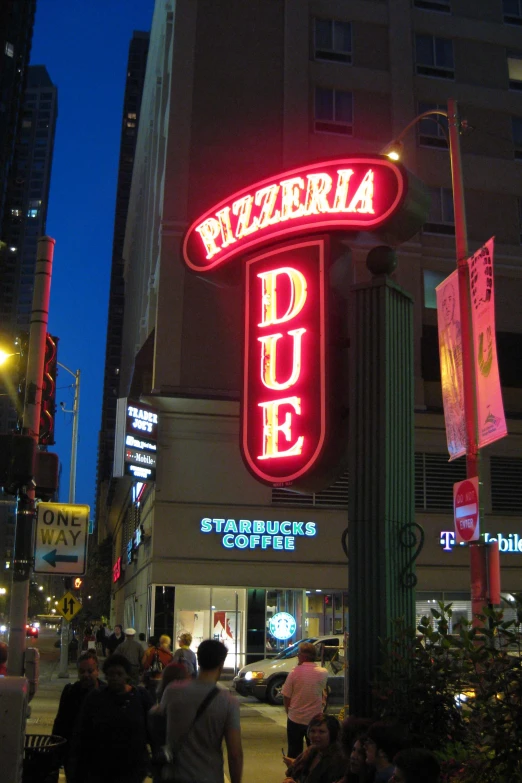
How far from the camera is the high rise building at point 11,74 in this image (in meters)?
118

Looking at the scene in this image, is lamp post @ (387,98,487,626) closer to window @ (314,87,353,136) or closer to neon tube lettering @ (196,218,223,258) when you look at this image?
neon tube lettering @ (196,218,223,258)

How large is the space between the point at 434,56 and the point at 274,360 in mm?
26164

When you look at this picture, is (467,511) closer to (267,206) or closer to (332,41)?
(267,206)

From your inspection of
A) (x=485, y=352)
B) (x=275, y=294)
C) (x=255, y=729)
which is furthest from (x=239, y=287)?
(x=275, y=294)

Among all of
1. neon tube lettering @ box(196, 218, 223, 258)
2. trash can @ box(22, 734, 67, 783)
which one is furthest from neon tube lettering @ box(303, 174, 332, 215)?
trash can @ box(22, 734, 67, 783)

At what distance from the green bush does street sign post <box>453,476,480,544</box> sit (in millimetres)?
5293

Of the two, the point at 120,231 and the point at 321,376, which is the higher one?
the point at 120,231

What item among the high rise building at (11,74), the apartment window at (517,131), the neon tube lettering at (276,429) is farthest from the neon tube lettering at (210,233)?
the high rise building at (11,74)

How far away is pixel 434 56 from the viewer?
110 feet

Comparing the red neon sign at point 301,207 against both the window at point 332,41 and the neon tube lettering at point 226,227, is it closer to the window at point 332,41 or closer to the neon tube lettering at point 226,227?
the neon tube lettering at point 226,227

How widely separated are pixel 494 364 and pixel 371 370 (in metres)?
4.72

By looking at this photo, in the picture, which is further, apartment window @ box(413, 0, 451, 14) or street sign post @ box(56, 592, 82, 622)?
apartment window @ box(413, 0, 451, 14)

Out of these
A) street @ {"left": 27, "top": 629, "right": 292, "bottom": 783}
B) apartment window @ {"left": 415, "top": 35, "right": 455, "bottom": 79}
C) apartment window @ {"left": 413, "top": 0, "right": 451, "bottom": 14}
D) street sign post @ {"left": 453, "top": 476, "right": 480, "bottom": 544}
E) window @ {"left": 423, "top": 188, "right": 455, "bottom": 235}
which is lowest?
street @ {"left": 27, "top": 629, "right": 292, "bottom": 783}

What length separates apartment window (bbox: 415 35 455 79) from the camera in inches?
1307
